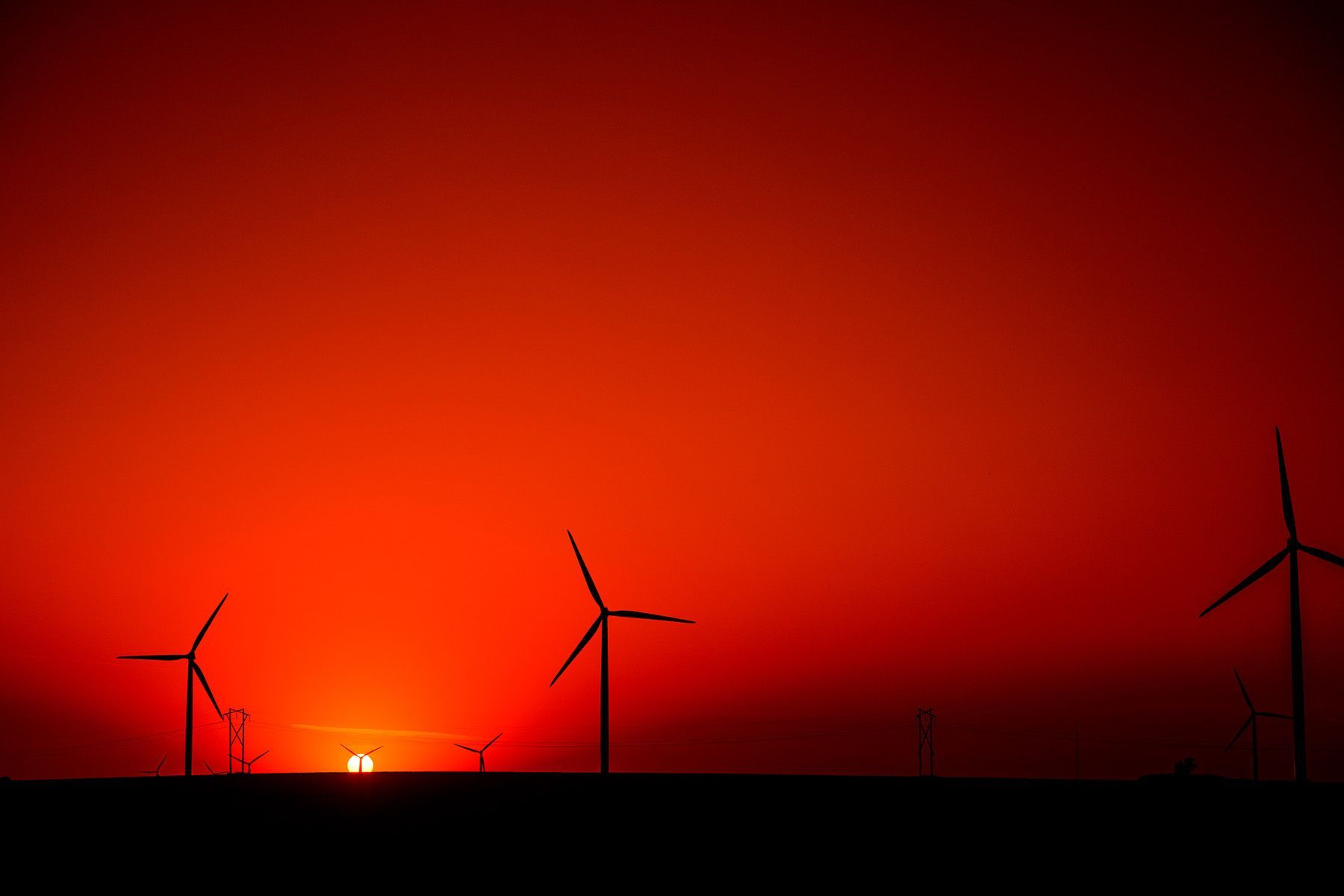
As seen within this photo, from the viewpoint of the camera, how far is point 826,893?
55719mm

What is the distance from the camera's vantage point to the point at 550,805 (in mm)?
75062

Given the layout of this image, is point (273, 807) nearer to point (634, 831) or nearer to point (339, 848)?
point (339, 848)

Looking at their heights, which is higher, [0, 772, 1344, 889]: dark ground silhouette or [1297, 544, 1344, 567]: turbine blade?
[1297, 544, 1344, 567]: turbine blade

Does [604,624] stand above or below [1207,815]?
above

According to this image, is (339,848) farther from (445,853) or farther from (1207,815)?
(1207,815)

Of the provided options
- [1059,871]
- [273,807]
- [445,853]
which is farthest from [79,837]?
[1059,871]

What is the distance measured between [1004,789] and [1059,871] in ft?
81.8

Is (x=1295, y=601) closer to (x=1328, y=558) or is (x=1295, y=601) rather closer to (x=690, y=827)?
(x=1328, y=558)

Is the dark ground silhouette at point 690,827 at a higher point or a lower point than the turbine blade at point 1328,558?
lower

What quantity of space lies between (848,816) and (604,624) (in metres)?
44.9

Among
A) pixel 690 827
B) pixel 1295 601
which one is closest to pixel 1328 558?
pixel 1295 601

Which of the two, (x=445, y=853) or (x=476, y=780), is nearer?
(x=445, y=853)

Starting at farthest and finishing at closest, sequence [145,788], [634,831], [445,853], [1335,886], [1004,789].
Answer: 1. [145,788]
2. [1004,789]
3. [634,831]
4. [445,853]
5. [1335,886]

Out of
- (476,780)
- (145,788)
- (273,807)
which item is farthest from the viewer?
(476,780)
